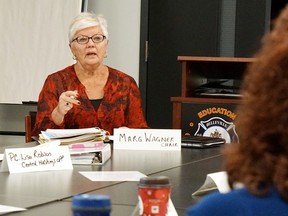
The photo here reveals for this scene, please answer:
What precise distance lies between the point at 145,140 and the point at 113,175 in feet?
2.77

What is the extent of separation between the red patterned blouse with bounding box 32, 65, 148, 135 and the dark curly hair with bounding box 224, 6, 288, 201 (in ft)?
9.96

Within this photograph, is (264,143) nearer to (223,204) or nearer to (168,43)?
(223,204)

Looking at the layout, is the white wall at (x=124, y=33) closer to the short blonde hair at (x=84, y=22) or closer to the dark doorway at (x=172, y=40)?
the dark doorway at (x=172, y=40)

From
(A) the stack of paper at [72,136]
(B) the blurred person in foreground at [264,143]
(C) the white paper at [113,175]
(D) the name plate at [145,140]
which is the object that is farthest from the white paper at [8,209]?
(D) the name plate at [145,140]

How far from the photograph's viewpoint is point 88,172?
2.51 m

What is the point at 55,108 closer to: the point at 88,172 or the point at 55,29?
the point at 88,172

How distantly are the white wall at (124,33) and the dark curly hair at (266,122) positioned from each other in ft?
16.7

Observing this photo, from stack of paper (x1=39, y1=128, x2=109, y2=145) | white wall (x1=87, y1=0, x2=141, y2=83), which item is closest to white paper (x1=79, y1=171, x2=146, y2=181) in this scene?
stack of paper (x1=39, y1=128, x2=109, y2=145)

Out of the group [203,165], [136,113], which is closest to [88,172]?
[203,165]

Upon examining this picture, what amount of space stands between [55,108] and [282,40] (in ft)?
9.82

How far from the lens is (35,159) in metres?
2.51

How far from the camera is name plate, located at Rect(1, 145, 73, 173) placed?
2.45 metres

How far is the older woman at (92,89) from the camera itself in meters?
3.96

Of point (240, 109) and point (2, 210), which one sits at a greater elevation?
point (240, 109)
